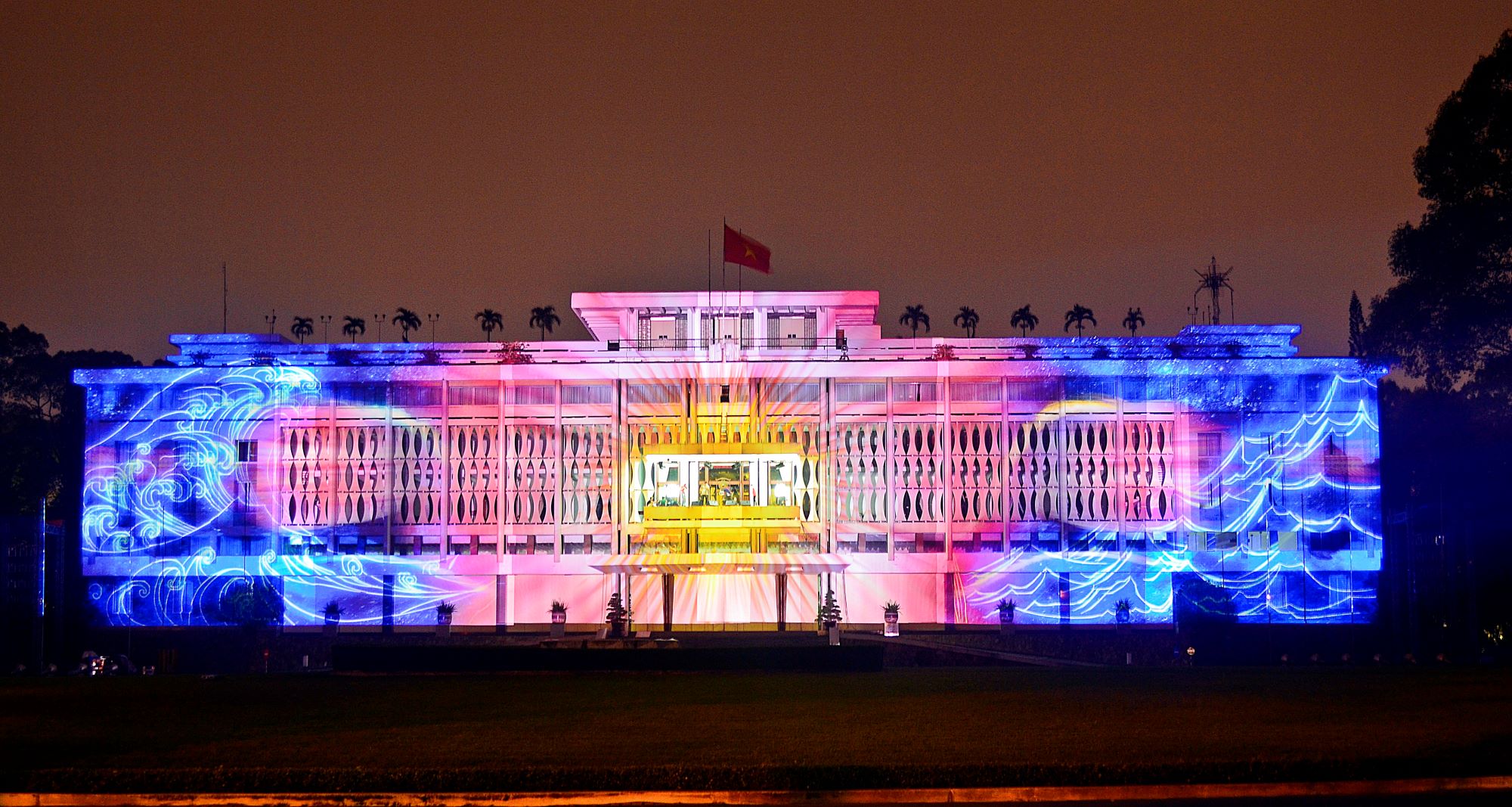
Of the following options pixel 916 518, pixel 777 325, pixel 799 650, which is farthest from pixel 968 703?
pixel 777 325

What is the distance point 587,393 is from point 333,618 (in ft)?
36.1

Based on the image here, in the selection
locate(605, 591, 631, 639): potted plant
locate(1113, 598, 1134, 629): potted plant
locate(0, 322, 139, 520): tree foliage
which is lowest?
locate(1113, 598, 1134, 629): potted plant

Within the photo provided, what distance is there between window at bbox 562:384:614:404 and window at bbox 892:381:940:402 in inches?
376

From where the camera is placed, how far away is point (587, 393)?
4994 centimetres

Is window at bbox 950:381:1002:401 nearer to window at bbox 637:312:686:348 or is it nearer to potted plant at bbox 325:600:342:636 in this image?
window at bbox 637:312:686:348

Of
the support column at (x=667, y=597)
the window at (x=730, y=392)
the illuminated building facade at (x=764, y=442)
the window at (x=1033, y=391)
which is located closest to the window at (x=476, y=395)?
the illuminated building facade at (x=764, y=442)

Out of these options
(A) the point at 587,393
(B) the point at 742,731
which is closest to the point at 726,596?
(A) the point at 587,393

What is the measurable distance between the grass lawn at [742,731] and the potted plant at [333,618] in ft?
54.1

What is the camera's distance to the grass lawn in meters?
15.1

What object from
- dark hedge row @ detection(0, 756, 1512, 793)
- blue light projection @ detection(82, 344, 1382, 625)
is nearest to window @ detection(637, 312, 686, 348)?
blue light projection @ detection(82, 344, 1382, 625)

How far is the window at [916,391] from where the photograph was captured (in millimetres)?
49188

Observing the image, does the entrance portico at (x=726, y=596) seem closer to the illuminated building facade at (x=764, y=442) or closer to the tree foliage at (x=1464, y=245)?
the illuminated building facade at (x=764, y=442)

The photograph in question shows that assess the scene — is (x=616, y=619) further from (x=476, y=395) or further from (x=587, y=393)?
(x=476, y=395)

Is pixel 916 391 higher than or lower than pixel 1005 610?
higher
